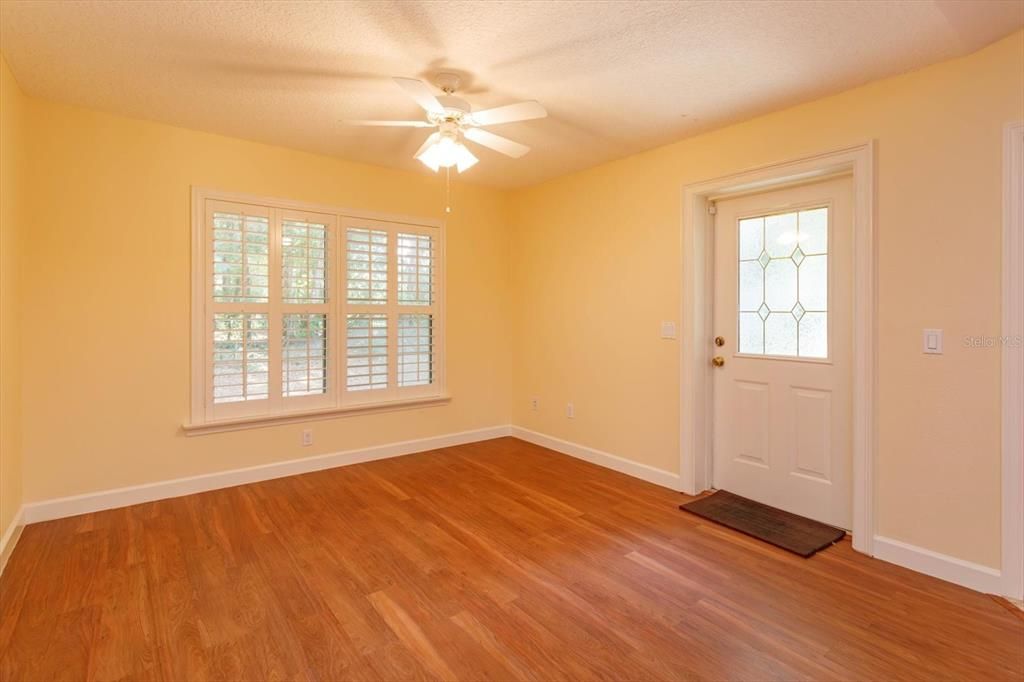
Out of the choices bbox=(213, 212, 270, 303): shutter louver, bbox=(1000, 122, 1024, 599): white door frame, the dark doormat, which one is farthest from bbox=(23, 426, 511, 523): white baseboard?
bbox=(1000, 122, 1024, 599): white door frame

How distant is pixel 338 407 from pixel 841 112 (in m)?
3.98

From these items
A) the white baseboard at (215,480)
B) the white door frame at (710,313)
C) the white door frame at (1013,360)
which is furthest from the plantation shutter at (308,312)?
the white door frame at (1013,360)

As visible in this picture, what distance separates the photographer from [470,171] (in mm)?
4445

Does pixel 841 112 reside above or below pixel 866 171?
above

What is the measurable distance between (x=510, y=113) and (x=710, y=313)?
205 centimetres

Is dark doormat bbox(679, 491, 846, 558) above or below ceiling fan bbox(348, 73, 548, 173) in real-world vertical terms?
below

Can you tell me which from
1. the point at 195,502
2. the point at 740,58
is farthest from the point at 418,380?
the point at 740,58

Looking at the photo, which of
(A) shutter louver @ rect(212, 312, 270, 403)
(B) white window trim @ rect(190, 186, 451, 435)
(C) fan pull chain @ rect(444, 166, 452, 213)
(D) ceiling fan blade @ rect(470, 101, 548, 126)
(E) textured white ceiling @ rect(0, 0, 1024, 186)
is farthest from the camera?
(C) fan pull chain @ rect(444, 166, 452, 213)

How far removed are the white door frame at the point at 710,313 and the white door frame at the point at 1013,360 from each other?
1.63 feet

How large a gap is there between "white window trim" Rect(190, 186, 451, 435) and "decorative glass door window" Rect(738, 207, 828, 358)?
103 inches

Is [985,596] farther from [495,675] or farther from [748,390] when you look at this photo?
[495,675]

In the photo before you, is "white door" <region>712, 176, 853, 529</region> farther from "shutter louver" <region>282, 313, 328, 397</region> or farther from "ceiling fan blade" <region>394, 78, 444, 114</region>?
"shutter louver" <region>282, 313, 328, 397</region>

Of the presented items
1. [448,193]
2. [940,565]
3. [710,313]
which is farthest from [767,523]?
[448,193]

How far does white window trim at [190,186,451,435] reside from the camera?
3.51 m
